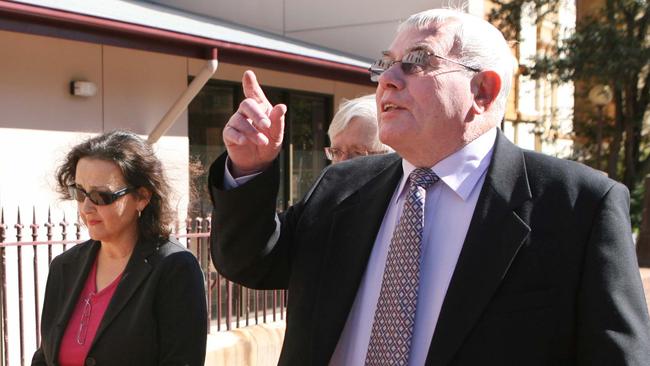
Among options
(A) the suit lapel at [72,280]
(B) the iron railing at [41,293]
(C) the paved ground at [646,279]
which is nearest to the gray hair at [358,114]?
(A) the suit lapel at [72,280]

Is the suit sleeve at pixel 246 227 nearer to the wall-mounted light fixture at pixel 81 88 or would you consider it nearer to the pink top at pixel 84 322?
the pink top at pixel 84 322

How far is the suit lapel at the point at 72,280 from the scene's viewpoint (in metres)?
2.88

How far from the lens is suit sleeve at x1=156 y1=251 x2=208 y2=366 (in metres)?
2.79

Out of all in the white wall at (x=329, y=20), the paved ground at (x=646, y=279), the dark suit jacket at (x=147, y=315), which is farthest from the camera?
the white wall at (x=329, y=20)

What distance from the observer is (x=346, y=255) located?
2.03 m

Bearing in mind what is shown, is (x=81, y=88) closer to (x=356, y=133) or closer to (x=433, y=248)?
(x=356, y=133)

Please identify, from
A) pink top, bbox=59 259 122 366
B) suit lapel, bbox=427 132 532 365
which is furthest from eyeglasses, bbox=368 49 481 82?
pink top, bbox=59 259 122 366

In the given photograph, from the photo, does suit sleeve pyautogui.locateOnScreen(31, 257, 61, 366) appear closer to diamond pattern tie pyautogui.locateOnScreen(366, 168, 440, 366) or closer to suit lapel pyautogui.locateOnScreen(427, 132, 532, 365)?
diamond pattern tie pyautogui.locateOnScreen(366, 168, 440, 366)

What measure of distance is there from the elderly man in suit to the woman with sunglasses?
2.70 feet

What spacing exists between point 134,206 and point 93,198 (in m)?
0.16

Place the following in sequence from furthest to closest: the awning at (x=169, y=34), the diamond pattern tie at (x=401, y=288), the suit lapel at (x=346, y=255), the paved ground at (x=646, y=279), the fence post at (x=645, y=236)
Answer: the fence post at (x=645, y=236), the paved ground at (x=646, y=279), the awning at (x=169, y=34), the suit lapel at (x=346, y=255), the diamond pattern tie at (x=401, y=288)

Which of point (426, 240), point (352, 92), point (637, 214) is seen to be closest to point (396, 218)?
point (426, 240)

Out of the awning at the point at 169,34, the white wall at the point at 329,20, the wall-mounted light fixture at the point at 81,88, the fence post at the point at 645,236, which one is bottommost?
the fence post at the point at 645,236

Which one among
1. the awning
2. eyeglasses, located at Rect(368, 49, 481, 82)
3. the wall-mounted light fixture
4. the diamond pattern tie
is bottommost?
the diamond pattern tie
